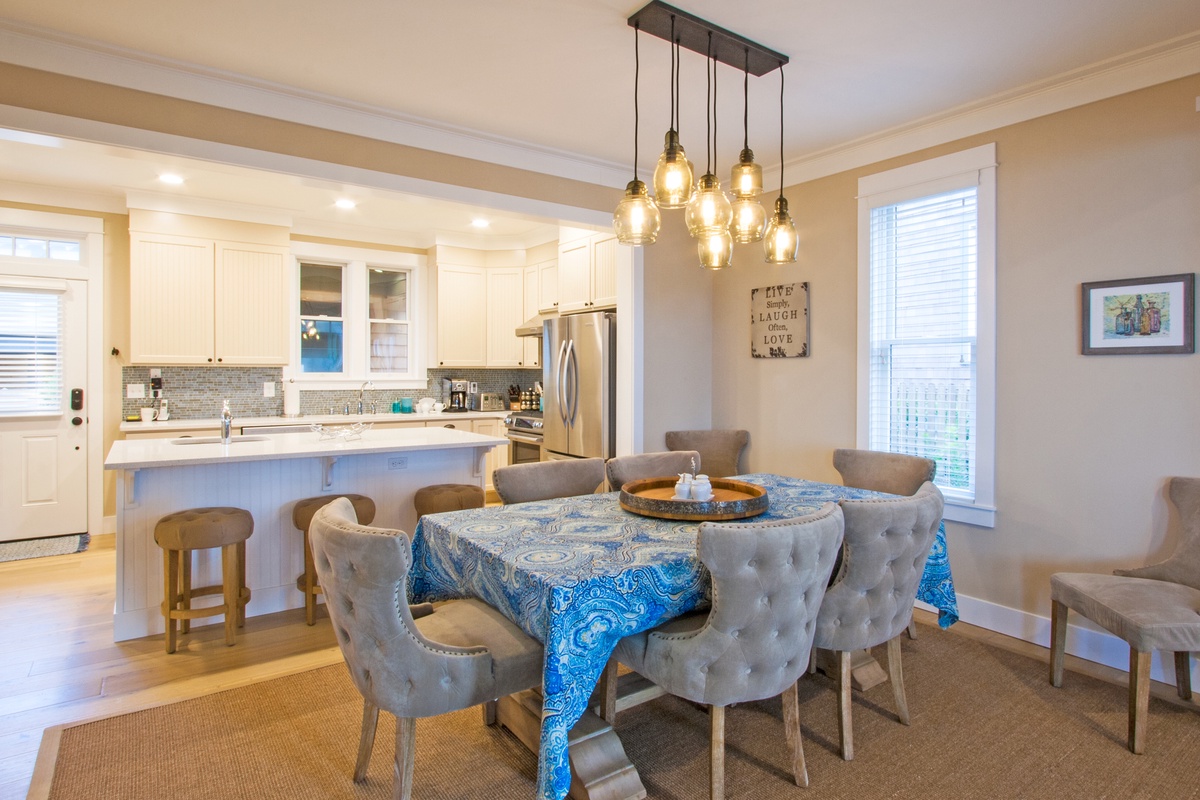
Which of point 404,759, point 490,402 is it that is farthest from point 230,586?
point 490,402

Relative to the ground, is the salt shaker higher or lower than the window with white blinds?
lower

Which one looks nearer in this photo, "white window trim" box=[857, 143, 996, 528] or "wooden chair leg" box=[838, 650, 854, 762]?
"wooden chair leg" box=[838, 650, 854, 762]

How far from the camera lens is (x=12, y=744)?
2279 millimetres

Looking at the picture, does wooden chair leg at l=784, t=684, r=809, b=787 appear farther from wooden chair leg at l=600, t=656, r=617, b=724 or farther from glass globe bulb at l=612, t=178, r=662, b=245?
glass globe bulb at l=612, t=178, r=662, b=245

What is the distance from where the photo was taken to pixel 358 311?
651 cm

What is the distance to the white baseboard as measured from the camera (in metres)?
2.82

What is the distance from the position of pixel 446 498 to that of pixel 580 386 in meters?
1.59

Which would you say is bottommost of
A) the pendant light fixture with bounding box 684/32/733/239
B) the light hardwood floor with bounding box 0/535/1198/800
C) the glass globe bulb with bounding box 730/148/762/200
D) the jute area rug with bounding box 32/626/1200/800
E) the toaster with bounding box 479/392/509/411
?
the jute area rug with bounding box 32/626/1200/800

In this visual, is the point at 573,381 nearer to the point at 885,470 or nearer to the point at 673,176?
the point at 885,470

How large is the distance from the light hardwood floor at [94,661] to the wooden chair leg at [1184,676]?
11.7 feet

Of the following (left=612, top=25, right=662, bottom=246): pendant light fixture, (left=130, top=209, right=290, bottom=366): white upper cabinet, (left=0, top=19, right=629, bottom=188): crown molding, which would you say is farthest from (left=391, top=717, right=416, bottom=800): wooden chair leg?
(left=130, top=209, right=290, bottom=366): white upper cabinet

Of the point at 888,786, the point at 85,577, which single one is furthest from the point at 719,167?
the point at 85,577

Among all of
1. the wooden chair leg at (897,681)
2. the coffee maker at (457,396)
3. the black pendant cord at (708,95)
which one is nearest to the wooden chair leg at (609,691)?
the wooden chair leg at (897,681)

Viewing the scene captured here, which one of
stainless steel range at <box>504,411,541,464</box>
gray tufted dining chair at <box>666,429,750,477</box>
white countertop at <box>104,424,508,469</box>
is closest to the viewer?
white countertop at <box>104,424,508,469</box>
